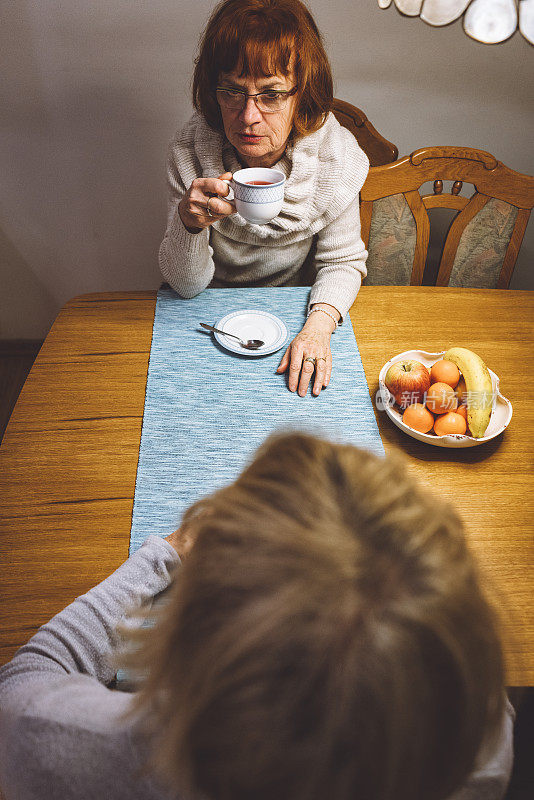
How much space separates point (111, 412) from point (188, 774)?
2.34ft

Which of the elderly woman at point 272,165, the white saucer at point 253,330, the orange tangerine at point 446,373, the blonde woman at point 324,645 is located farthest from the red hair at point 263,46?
the blonde woman at point 324,645

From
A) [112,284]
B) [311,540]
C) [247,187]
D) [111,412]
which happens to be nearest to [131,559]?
[111,412]

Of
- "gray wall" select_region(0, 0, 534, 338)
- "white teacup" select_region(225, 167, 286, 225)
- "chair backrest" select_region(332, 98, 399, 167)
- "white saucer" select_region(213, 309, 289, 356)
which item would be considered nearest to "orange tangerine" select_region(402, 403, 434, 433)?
"white saucer" select_region(213, 309, 289, 356)

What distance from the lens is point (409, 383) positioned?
37.7 inches

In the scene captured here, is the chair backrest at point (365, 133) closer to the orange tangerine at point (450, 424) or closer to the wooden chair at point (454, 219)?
the wooden chair at point (454, 219)

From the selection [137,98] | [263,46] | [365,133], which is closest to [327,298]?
[263,46]

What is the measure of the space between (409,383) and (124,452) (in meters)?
0.56

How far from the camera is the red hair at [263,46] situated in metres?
1.04

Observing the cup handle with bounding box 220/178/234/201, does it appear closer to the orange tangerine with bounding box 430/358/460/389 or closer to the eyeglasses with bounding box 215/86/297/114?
the eyeglasses with bounding box 215/86/297/114

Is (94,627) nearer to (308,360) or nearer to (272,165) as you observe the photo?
(308,360)

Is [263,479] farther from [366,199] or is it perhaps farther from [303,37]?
[366,199]

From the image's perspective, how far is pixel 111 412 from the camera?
991 mm

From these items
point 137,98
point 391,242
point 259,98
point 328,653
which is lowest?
point 391,242

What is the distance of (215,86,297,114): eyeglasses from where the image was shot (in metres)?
1.08
